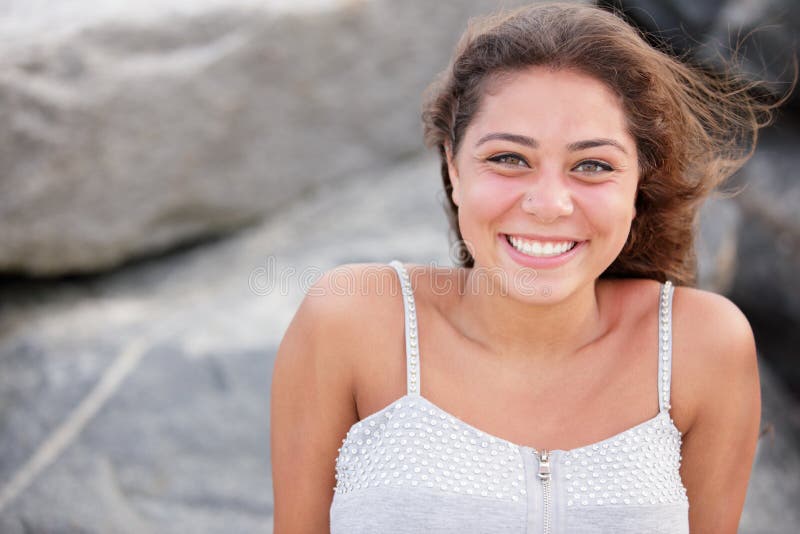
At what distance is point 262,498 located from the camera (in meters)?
2.65

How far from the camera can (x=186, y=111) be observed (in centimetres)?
329

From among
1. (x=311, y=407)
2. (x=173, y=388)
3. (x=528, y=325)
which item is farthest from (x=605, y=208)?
(x=173, y=388)

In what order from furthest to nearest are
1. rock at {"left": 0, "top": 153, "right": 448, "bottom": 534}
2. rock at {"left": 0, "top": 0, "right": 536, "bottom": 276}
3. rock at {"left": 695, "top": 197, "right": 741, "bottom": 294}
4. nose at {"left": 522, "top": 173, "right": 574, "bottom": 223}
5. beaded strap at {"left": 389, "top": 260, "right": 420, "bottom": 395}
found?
rock at {"left": 695, "top": 197, "right": 741, "bottom": 294}
rock at {"left": 0, "top": 0, "right": 536, "bottom": 276}
rock at {"left": 0, "top": 153, "right": 448, "bottom": 534}
beaded strap at {"left": 389, "top": 260, "right": 420, "bottom": 395}
nose at {"left": 522, "top": 173, "right": 574, "bottom": 223}

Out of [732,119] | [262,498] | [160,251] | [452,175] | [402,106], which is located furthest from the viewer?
[402,106]

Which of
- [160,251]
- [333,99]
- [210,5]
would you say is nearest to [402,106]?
[333,99]

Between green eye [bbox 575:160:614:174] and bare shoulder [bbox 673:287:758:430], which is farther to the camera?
bare shoulder [bbox 673:287:758:430]

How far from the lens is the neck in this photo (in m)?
1.81

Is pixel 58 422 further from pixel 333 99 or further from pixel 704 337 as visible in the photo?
pixel 704 337

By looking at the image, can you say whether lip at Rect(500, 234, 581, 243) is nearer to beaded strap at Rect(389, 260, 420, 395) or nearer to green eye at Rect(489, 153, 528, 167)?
green eye at Rect(489, 153, 528, 167)

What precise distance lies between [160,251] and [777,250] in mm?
2368

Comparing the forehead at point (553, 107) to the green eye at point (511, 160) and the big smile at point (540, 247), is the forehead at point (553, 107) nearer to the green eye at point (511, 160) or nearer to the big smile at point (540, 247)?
the green eye at point (511, 160)

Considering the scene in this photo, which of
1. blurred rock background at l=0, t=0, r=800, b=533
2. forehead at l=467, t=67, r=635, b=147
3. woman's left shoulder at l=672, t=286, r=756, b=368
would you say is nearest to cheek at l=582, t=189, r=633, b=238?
forehead at l=467, t=67, r=635, b=147

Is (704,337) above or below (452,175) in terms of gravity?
below

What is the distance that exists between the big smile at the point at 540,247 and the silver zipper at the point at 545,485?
1.27 ft
